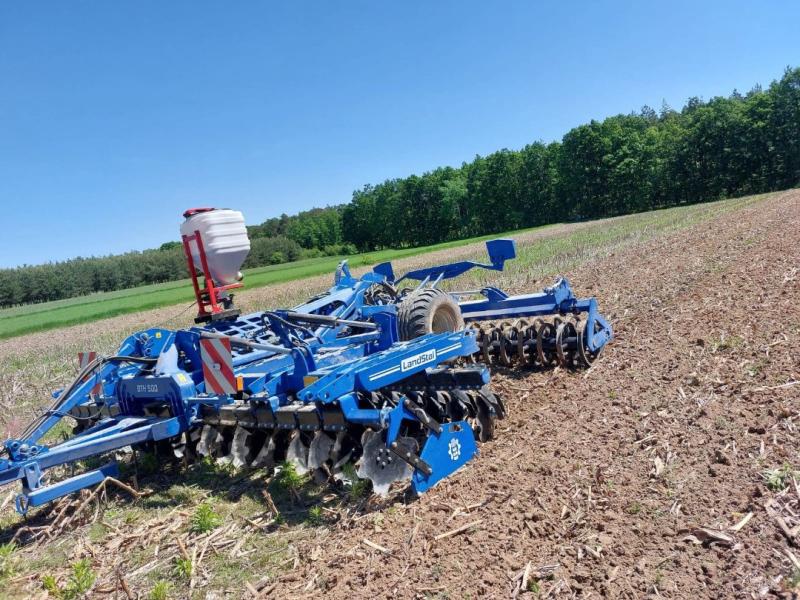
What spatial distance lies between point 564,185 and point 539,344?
6887 cm

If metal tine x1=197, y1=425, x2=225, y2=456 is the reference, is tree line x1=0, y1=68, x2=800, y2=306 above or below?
above

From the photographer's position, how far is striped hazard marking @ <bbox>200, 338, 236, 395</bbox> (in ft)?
17.3

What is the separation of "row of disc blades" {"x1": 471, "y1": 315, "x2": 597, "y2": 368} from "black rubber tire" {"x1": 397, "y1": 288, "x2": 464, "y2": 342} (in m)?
1.21

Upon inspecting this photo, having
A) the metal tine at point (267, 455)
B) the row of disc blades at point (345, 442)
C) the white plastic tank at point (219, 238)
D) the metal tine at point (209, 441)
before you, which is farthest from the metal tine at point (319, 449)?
the white plastic tank at point (219, 238)

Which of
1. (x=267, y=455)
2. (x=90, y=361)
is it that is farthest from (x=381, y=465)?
(x=90, y=361)

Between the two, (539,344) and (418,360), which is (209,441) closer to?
(418,360)

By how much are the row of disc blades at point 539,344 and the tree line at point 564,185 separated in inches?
2453

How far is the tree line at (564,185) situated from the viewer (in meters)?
59.6

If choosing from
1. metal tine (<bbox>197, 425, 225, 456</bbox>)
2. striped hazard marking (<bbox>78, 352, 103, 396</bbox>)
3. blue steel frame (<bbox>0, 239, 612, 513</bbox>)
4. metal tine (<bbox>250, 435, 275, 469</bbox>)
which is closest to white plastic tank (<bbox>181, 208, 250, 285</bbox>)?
blue steel frame (<bbox>0, 239, 612, 513</bbox>)

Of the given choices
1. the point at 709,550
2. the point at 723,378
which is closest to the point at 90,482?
the point at 709,550

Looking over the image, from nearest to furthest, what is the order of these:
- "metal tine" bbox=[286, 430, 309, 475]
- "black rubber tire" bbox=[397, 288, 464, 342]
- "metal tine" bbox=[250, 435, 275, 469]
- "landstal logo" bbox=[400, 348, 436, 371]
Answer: "metal tine" bbox=[286, 430, 309, 475], "landstal logo" bbox=[400, 348, 436, 371], "metal tine" bbox=[250, 435, 275, 469], "black rubber tire" bbox=[397, 288, 464, 342]

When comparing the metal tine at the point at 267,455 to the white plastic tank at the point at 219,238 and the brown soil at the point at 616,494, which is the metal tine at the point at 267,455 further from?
the white plastic tank at the point at 219,238

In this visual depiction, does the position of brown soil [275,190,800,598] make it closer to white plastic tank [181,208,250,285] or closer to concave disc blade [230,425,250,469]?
concave disc blade [230,425,250,469]

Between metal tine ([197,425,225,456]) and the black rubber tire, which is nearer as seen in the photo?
metal tine ([197,425,225,456])
